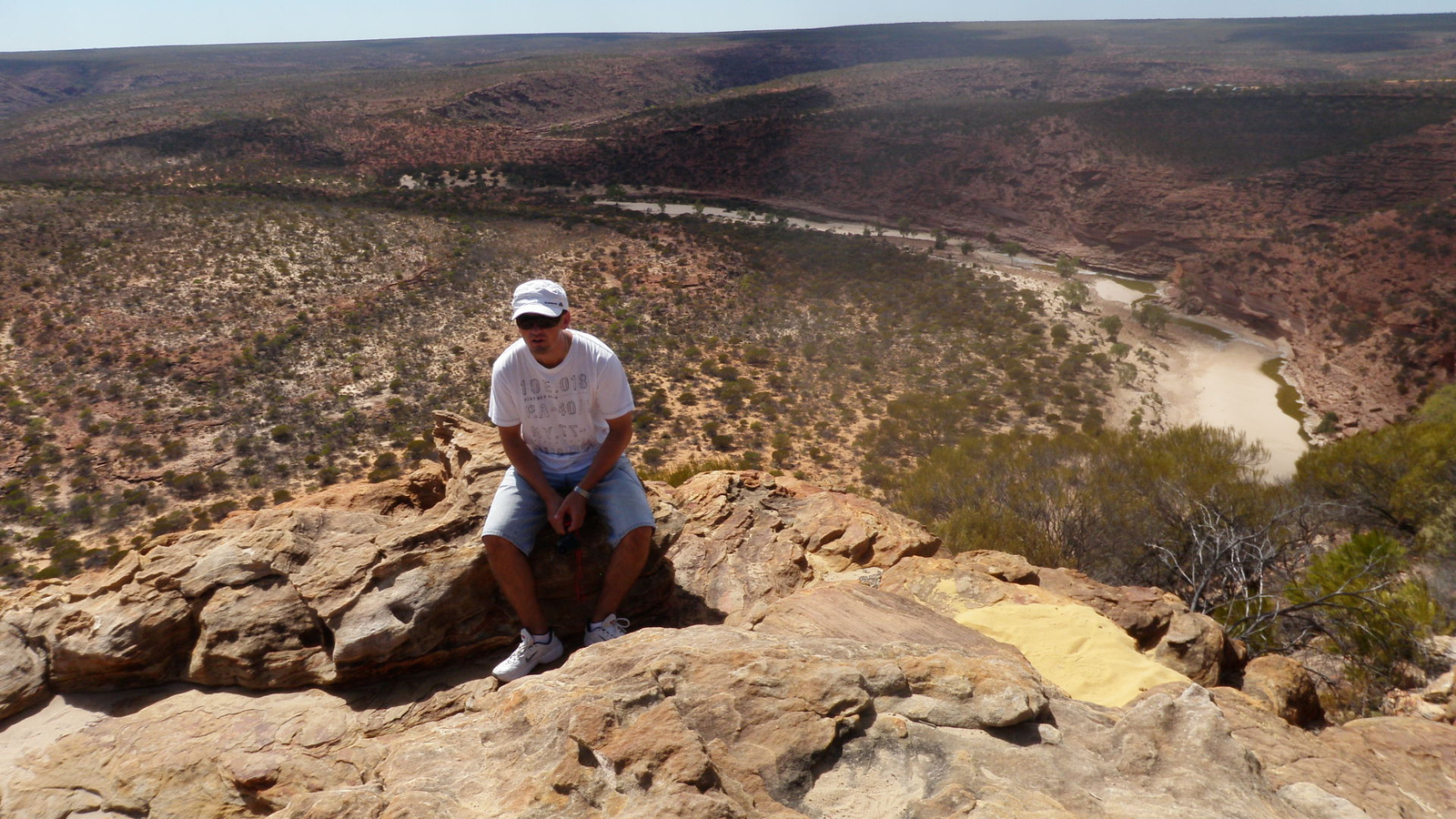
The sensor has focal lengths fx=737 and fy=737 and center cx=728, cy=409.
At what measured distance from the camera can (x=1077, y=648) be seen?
441 cm

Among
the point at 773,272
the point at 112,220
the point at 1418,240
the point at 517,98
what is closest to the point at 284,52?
the point at 517,98

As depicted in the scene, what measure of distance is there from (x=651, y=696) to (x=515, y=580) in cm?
143

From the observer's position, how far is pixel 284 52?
135375 mm

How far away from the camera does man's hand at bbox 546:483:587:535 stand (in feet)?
13.3

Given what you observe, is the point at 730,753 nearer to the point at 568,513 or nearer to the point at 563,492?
the point at 568,513

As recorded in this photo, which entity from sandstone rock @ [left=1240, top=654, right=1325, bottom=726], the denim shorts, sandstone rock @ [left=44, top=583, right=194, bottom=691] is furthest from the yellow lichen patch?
sandstone rock @ [left=44, top=583, right=194, bottom=691]

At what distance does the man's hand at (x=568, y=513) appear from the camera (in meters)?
4.05

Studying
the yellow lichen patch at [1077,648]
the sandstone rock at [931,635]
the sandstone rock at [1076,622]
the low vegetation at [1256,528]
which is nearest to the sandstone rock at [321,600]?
the sandstone rock at [931,635]

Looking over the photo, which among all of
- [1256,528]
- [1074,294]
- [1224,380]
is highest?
[1256,528]

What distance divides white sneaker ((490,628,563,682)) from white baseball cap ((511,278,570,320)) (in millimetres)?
1689

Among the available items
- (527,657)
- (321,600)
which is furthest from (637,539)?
(321,600)

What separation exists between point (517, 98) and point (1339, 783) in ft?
262

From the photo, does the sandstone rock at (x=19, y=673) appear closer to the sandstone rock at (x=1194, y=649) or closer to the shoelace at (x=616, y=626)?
the shoelace at (x=616, y=626)

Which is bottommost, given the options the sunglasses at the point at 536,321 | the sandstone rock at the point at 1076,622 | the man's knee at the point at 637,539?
the sandstone rock at the point at 1076,622
